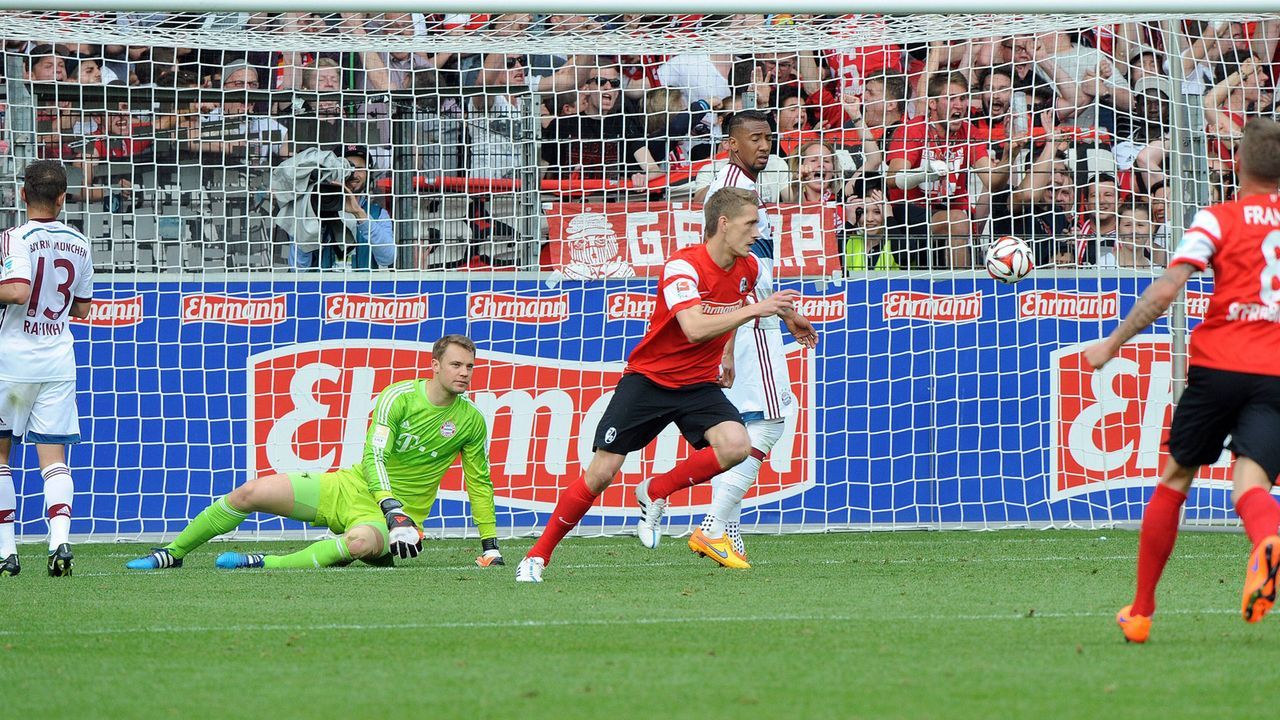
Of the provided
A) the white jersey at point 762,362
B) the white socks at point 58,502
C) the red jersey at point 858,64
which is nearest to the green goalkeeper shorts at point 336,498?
the white socks at point 58,502

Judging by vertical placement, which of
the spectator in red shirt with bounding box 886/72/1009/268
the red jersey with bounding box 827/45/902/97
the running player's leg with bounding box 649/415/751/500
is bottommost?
the running player's leg with bounding box 649/415/751/500

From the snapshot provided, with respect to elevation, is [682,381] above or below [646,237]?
below

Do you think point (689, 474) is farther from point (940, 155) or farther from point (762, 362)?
point (940, 155)

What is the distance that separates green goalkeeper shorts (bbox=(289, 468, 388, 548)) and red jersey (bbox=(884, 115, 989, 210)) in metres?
4.76

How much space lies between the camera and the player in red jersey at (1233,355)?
4.97m

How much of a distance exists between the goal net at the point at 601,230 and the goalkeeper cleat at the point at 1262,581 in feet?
18.3

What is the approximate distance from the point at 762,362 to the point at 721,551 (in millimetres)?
1089

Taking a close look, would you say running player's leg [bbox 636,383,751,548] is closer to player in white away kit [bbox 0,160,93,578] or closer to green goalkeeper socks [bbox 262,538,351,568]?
green goalkeeper socks [bbox 262,538,351,568]

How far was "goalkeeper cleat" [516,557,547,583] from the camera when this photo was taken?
752 centimetres

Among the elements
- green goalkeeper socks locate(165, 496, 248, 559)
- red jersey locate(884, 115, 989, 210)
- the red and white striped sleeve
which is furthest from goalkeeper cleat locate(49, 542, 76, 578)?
red jersey locate(884, 115, 989, 210)

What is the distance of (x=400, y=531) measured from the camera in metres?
7.80

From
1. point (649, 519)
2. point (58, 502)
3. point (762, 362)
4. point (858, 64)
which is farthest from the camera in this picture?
point (858, 64)

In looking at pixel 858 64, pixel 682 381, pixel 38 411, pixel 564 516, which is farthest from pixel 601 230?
pixel 38 411

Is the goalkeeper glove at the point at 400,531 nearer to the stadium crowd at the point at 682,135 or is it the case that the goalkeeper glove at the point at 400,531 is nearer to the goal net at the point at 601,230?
the goal net at the point at 601,230
